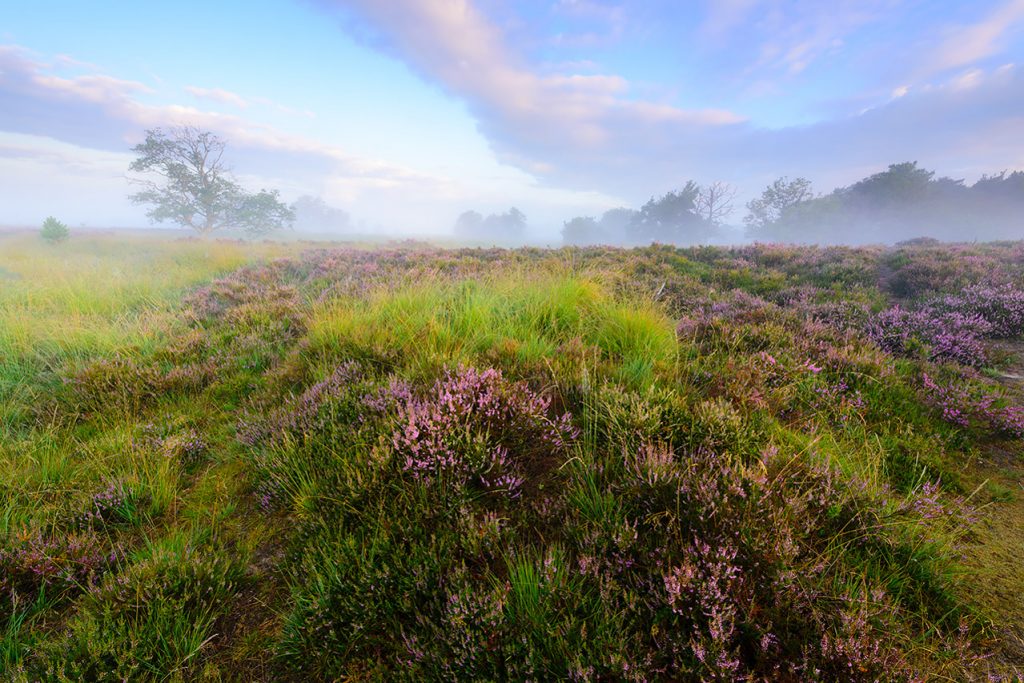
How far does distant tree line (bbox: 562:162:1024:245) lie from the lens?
5556 centimetres

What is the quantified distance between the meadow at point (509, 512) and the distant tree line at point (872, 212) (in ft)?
264

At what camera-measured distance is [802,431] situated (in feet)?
9.92

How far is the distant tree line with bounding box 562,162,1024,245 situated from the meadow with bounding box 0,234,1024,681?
80.5m

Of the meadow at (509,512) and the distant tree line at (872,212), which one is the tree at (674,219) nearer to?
the distant tree line at (872,212)

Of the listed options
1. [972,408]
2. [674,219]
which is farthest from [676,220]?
[972,408]

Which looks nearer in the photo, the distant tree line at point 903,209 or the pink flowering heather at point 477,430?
the pink flowering heather at point 477,430

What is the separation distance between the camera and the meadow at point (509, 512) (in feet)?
4.94

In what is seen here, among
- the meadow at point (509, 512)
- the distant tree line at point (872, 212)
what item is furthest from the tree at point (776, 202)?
the meadow at point (509, 512)

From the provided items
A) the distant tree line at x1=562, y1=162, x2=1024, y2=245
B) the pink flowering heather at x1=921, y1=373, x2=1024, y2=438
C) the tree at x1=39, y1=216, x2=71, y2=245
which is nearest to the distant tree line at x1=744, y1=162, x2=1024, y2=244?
the distant tree line at x1=562, y1=162, x2=1024, y2=245

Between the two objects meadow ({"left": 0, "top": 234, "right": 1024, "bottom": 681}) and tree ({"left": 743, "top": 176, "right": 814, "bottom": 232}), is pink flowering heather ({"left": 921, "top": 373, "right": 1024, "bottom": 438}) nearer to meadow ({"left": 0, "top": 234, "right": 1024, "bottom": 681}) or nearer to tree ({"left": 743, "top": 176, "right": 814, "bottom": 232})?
meadow ({"left": 0, "top": 234, "right": 1024, "bottom": 681})

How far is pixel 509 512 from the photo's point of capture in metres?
2.12

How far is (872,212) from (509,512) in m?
89.7

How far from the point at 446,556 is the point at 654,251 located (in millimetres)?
16073

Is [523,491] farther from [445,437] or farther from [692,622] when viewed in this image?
[692,622]
